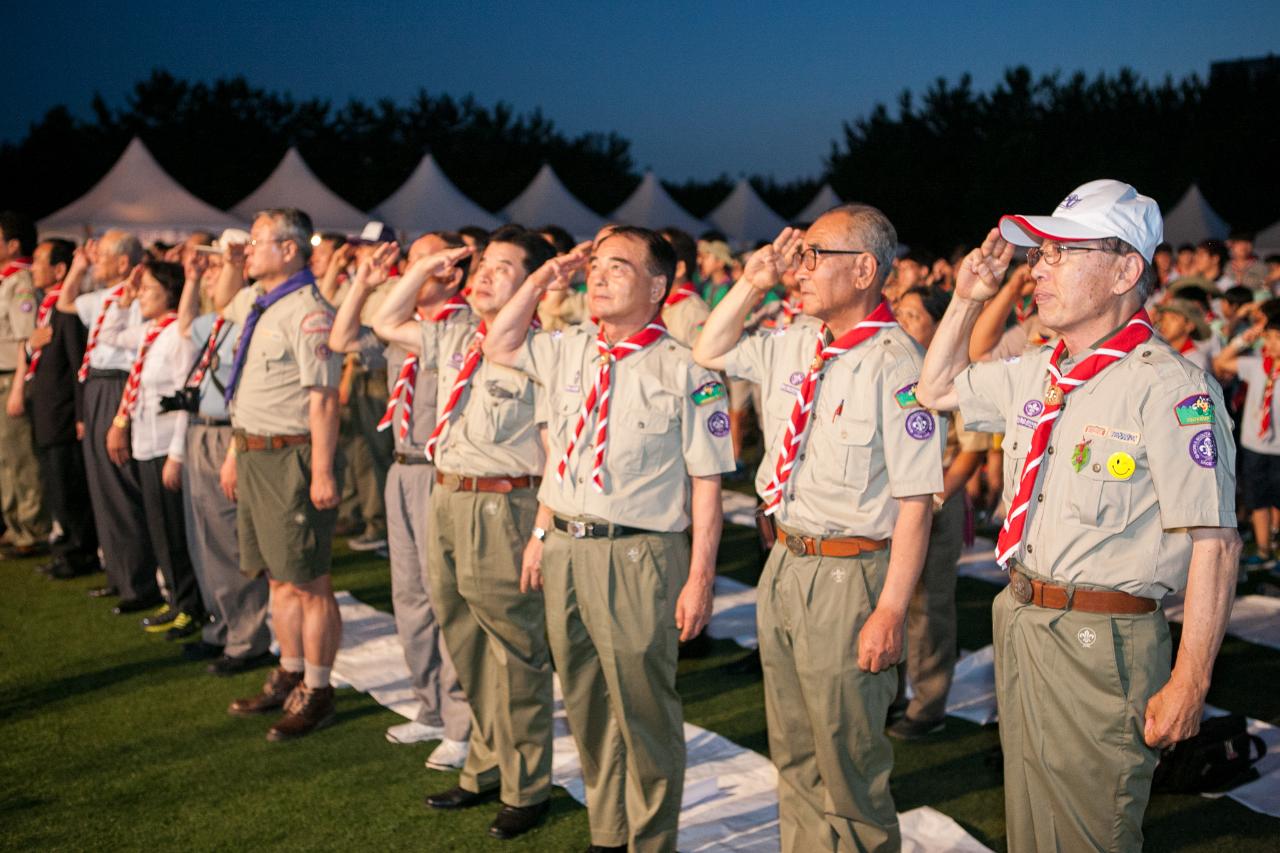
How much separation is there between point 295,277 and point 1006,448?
11.9 ft

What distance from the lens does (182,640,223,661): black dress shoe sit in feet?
21.4

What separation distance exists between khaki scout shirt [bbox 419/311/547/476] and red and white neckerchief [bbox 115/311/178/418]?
9.78ft

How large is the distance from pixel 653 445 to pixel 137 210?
52.8 ft

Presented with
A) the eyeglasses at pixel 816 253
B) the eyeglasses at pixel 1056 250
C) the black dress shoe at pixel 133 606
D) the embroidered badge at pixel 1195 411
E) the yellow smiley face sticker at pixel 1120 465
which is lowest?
the black dress shoe at pixel 133 606

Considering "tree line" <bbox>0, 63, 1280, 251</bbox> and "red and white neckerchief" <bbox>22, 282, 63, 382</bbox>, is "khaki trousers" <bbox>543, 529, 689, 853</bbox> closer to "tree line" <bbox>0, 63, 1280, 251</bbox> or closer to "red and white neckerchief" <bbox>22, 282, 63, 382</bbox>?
"red and white neckerchief" <bbox>22, 282, 63, 382</bbox>

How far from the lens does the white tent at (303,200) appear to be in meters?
19.1

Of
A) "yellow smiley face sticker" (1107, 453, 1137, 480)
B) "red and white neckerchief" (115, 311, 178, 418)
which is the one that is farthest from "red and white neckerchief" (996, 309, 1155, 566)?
"red and white neckerchief" (115, 311, 178, 418)

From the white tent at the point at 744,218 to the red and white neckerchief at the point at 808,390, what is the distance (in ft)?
70.5

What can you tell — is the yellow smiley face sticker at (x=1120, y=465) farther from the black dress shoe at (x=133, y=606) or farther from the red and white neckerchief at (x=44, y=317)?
the red and white neckerchief at (x=44, y=317)

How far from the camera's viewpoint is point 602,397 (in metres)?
3.99

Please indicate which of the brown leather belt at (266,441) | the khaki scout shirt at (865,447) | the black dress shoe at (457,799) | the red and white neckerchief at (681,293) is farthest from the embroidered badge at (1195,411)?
the red and white neckerchief at (681,293)

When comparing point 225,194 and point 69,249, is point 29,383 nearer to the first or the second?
point 69,249

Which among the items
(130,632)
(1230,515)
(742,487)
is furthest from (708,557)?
(742,487)

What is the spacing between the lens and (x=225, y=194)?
134 feet
